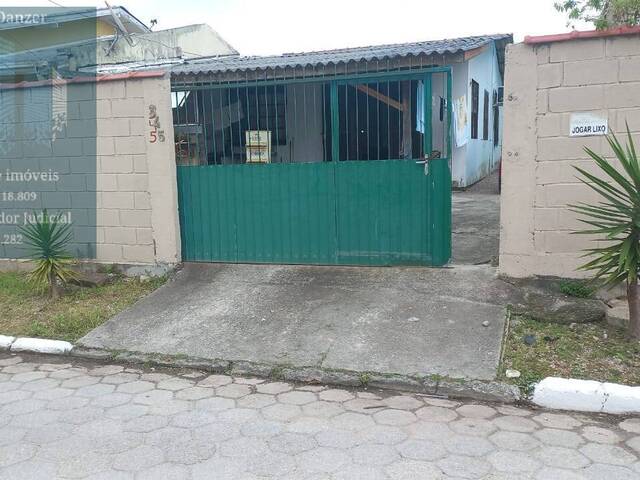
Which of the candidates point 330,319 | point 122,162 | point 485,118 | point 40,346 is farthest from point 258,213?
point 485,118

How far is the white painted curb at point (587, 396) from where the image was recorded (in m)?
3.62

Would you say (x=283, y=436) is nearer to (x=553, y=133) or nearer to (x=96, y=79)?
(x=553, y=133)

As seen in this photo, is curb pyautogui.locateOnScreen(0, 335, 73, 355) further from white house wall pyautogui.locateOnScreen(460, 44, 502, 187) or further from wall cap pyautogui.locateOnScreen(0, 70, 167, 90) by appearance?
white house wall pyautogui.locateOnScreen(460, 44, 502, 187)

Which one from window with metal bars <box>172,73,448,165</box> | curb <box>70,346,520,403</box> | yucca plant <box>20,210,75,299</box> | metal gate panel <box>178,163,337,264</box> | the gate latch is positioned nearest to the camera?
curb <box>70,346,520,403</box>

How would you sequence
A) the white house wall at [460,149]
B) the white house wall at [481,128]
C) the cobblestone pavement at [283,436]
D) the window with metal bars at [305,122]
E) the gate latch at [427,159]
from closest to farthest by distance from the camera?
1. the cobblestone pavement at [283,436]
2. the gate latch at [427,159]
3. the window with metal bars at [305,122]
4. the white house wall at [460,149]
5. the white house wall at [481,128]

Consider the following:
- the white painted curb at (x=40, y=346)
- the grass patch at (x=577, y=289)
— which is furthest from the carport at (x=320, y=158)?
the white painted curb at (x=40, y=346)

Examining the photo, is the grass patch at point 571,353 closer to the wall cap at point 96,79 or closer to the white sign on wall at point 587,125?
the white sign on wall at point 587,125

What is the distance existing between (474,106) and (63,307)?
1198cm

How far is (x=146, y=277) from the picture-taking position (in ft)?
22.0

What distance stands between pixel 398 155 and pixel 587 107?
188 centimetres

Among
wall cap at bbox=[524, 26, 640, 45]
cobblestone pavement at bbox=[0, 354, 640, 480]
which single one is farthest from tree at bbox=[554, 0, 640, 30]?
cobblestone pavement at bbox=[0, 354, 640, 480]

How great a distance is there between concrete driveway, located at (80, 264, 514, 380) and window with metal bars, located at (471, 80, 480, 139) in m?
9.60

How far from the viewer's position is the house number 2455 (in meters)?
6.46

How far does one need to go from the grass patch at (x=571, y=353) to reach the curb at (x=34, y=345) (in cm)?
383
